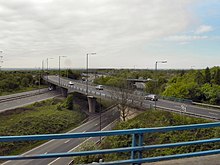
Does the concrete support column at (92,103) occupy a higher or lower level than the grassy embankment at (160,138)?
lower

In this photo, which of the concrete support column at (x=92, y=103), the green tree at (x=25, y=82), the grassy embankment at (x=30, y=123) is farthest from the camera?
the green tree at (x=25, y=82)

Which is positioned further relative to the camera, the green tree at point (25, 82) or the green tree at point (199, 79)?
the green tree at point (25, 82)

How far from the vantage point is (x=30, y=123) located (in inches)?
1431

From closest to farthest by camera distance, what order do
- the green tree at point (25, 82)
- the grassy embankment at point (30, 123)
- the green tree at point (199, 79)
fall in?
the grassy embankment at point (30, 123) < the green tree at point (199, 79) < the green tree at point (25, 82)

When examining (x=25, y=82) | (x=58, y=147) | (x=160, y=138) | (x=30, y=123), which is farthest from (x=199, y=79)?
(x=25, y=82)

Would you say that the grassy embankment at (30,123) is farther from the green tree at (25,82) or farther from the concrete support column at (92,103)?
the green tree at (25,82)

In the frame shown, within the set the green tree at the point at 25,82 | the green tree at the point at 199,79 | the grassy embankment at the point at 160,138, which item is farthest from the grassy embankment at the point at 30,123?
the green tree at the point at 25,82

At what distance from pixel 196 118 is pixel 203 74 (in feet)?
98.6

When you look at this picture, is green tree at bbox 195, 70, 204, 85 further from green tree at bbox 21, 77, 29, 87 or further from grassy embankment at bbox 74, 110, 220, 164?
green tree at bbox 21, 77, 29, 87

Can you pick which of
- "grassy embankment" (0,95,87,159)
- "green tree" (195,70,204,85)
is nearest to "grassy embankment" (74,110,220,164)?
"grassy embankment" (0,95,87,159)

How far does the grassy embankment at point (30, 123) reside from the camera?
28578 millimetres

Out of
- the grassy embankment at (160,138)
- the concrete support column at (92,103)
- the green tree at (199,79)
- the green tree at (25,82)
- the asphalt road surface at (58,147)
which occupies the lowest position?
the asphalt road surface at (58,147)

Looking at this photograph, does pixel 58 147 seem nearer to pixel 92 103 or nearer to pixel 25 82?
pixel 92 103

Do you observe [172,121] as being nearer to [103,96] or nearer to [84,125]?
[84,125]
